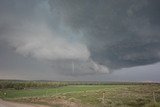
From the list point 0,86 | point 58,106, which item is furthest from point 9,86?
point 58,106

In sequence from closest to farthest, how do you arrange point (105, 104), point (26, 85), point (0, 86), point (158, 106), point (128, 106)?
point (158, 106), point (128, 106), point (105, 104), point (0, 86), point (26, 85)

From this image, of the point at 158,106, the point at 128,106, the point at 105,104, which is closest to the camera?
the point at 158,106

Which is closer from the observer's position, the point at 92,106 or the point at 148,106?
the point at 148,106

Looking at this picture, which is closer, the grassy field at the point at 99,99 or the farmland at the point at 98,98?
the grassy field at the point at 99,99

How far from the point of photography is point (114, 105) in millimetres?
38250

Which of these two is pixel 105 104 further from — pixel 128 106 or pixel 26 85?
pixel 26 85

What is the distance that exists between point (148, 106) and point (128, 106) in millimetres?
4880

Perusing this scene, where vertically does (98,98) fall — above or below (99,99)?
above

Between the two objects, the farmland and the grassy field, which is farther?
the farmland

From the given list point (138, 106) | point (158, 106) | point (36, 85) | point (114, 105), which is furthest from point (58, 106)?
point (36, 85)

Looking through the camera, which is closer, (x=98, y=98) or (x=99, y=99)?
(x=99, y=99)

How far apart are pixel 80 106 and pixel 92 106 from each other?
6.58 feet

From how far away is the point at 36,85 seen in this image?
148 m

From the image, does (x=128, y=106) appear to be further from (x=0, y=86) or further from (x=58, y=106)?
(x=0, y=86)
